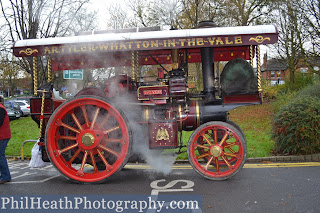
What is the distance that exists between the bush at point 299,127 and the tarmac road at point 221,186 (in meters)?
0.49

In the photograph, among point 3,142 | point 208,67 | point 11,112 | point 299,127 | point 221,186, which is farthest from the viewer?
point 11,112

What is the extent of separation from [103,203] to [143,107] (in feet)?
6.17

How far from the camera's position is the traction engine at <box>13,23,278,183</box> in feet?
14.9

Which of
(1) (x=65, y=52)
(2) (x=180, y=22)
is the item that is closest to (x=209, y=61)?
(1) (x=65, y=52)

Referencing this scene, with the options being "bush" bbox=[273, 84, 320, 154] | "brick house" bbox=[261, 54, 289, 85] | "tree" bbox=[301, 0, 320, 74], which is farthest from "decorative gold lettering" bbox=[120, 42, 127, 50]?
"tree" bbox=[301, 0, 320, 74]

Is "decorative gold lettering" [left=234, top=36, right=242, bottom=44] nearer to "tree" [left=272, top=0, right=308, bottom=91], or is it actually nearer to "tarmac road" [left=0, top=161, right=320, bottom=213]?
"tarmac road" [left=0, top=161, right=320, bottom=213]

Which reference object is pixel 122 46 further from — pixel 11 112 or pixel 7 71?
pixel 7 71

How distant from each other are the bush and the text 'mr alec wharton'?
339cm

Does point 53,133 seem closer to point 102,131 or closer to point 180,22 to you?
point 102,131

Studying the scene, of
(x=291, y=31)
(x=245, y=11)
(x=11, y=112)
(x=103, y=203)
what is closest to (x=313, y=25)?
(x=291, y=31)

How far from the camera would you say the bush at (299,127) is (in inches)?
241

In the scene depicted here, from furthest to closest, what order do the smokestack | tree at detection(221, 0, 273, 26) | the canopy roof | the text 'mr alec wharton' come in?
tree at detection(221, 0, 273, 26)
the smokestack
the canopy roof
the text 'mr alec wharton'

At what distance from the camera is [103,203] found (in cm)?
391

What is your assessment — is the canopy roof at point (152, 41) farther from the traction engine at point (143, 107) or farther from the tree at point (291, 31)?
the tree at point (291, 31)
